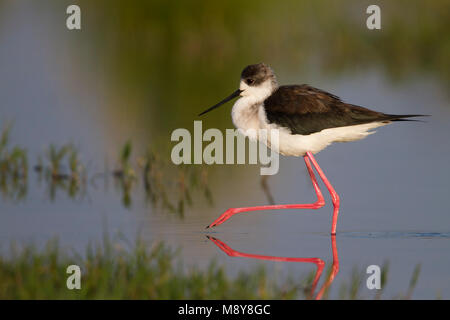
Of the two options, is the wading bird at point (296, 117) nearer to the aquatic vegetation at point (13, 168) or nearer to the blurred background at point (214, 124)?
the blurred background at point (214, 124)

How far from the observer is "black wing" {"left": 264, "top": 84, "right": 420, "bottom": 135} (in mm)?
7348

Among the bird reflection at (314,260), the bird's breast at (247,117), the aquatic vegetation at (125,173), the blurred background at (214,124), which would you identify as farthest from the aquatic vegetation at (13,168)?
the bird reflection at (314,260)

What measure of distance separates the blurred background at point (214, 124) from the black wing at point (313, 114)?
2.76ft

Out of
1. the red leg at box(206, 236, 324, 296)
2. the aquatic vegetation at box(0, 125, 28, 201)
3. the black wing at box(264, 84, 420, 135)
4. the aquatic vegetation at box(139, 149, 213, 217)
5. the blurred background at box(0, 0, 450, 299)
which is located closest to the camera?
the red leg at box(206, 236, 324, 296)

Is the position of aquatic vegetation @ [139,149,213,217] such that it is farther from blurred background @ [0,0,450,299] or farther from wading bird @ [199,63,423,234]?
wading bird @ [199,63,423,234]

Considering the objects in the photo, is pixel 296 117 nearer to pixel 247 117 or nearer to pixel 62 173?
pixel 247 117

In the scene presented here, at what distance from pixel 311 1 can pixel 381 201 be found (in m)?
12.7

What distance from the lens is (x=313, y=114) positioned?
7.38m


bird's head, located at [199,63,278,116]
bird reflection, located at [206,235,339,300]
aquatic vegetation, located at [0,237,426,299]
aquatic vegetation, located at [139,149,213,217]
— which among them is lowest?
bird reflection, located at [206,235,339,300]

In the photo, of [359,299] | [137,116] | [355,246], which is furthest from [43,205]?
[137,116]

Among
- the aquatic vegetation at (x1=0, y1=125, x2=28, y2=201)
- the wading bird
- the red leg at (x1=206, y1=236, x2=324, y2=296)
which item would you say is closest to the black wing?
the wading bird

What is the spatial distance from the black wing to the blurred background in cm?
84
